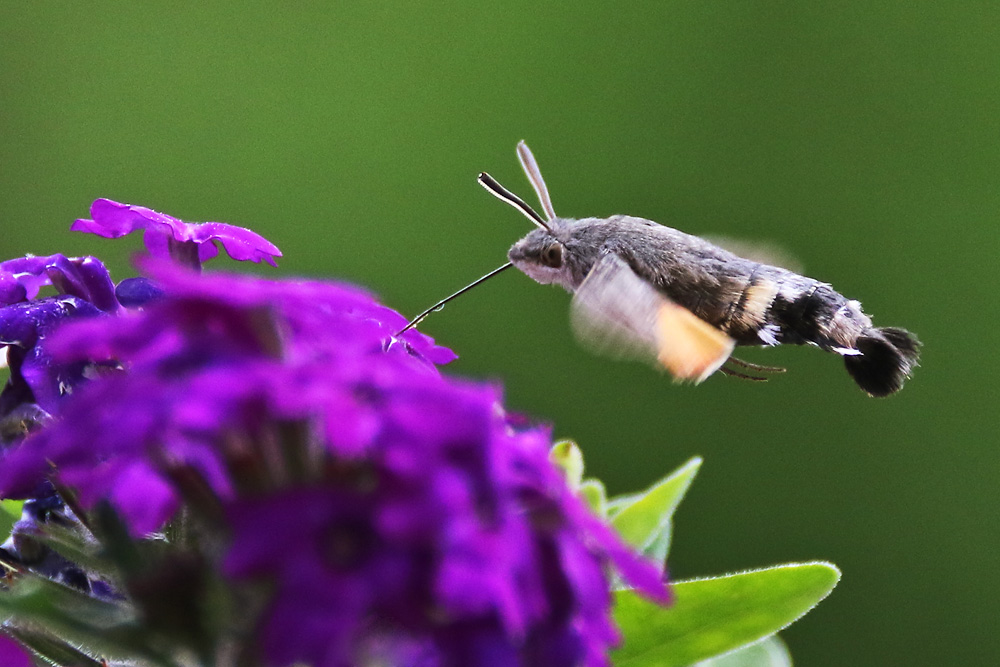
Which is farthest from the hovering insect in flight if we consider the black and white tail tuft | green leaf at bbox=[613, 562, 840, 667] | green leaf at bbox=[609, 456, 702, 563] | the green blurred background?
the green blurred background

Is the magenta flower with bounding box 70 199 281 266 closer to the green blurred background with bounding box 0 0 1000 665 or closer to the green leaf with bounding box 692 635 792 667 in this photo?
the green leaf with bounding box 692 635 792 667

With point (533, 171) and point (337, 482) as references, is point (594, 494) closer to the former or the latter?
point (337, 482)

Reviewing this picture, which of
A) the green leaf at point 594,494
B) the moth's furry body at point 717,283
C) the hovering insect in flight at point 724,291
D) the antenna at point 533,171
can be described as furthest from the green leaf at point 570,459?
the antenna at point 533,171

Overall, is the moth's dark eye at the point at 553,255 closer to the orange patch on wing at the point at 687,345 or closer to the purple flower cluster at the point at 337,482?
the orange patch on wing at the point at 687,345

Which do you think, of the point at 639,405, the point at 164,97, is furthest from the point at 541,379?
the point at 164,97

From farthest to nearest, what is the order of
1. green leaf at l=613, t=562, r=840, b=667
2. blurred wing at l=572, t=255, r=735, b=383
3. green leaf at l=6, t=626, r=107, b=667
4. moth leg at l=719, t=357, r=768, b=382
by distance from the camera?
moth leg at l=719, t=357, r=768, b=382 < blurred wing at l=572, t=255, r=735, b=383 < green leaf at l=613, t=562, r=840, b=667 < green leaf at l=6, t=626, r=107, b=667

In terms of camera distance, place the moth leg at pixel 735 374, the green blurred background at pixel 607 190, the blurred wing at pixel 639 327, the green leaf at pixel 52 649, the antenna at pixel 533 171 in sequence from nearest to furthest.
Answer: the green leaf at pixel 52 649 → the blurred wing at pixel 639 327 → the moth leg at pixel 735 374 → the antenna at pixel 533 171 → the green blurred background at pixel 607 190

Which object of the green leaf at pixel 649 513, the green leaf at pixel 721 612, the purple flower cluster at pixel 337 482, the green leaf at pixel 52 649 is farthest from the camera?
the green leaf at pixel 649 513
